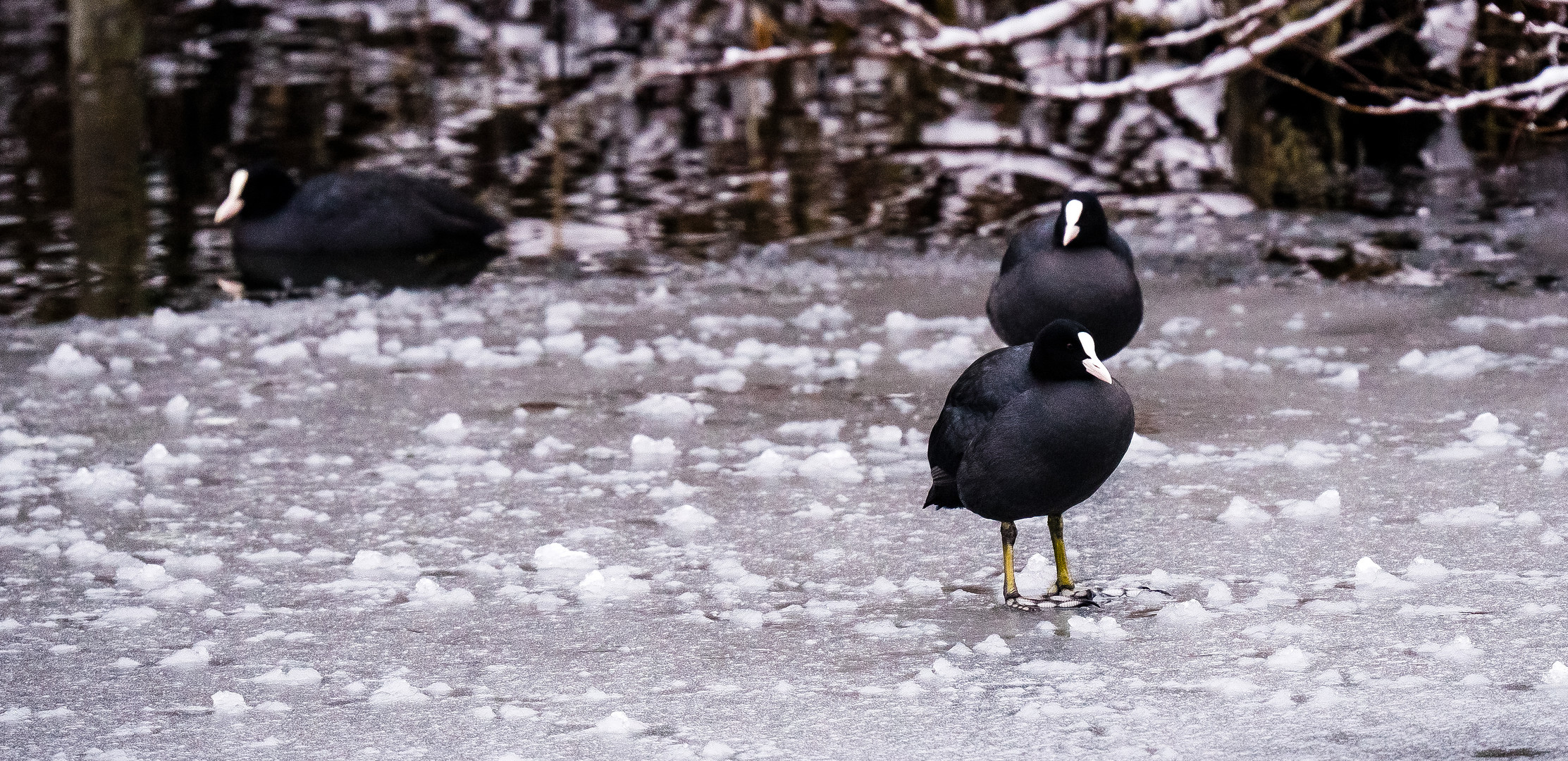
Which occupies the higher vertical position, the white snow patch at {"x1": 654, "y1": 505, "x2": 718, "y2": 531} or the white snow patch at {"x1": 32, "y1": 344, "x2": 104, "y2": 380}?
the white snow patch at {"x1": 654, "y1": 505, "x2": 718, "y2": 531}

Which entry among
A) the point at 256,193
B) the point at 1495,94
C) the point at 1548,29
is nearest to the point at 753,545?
the point at 1548,29

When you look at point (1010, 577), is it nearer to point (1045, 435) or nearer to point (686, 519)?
point (1045, 435)

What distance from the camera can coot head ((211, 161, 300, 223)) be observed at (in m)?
10.9

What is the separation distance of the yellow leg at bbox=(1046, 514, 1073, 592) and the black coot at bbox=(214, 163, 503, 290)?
6.00 meters

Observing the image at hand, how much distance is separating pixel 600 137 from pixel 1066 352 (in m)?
10.1

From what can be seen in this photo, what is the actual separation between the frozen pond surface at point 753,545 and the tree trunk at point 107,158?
1253mm

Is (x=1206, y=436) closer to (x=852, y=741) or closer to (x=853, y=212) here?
(x=852, y=741)

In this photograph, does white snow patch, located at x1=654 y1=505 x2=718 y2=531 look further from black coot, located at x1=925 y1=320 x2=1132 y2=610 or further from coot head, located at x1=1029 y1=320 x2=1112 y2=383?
coot head, located at x1=1029 y1=320 x2=1112 y2=383

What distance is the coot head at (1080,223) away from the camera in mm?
6309

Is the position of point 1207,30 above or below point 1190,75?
above

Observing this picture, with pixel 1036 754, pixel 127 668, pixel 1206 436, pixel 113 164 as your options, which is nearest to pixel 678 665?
pixel 1036 754

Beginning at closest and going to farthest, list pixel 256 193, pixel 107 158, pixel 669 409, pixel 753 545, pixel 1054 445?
pixel 1054 445
pixel 753 545
pixel 669 409
pixel 256 193
pixel 107 158

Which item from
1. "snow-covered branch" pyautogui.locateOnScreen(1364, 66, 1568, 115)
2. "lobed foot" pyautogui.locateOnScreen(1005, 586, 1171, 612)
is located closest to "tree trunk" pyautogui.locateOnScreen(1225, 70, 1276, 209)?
"snow-covered branch" pyautogui.locateOnScreen(1364, 66, 1568, 115)

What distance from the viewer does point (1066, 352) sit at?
4902mm
